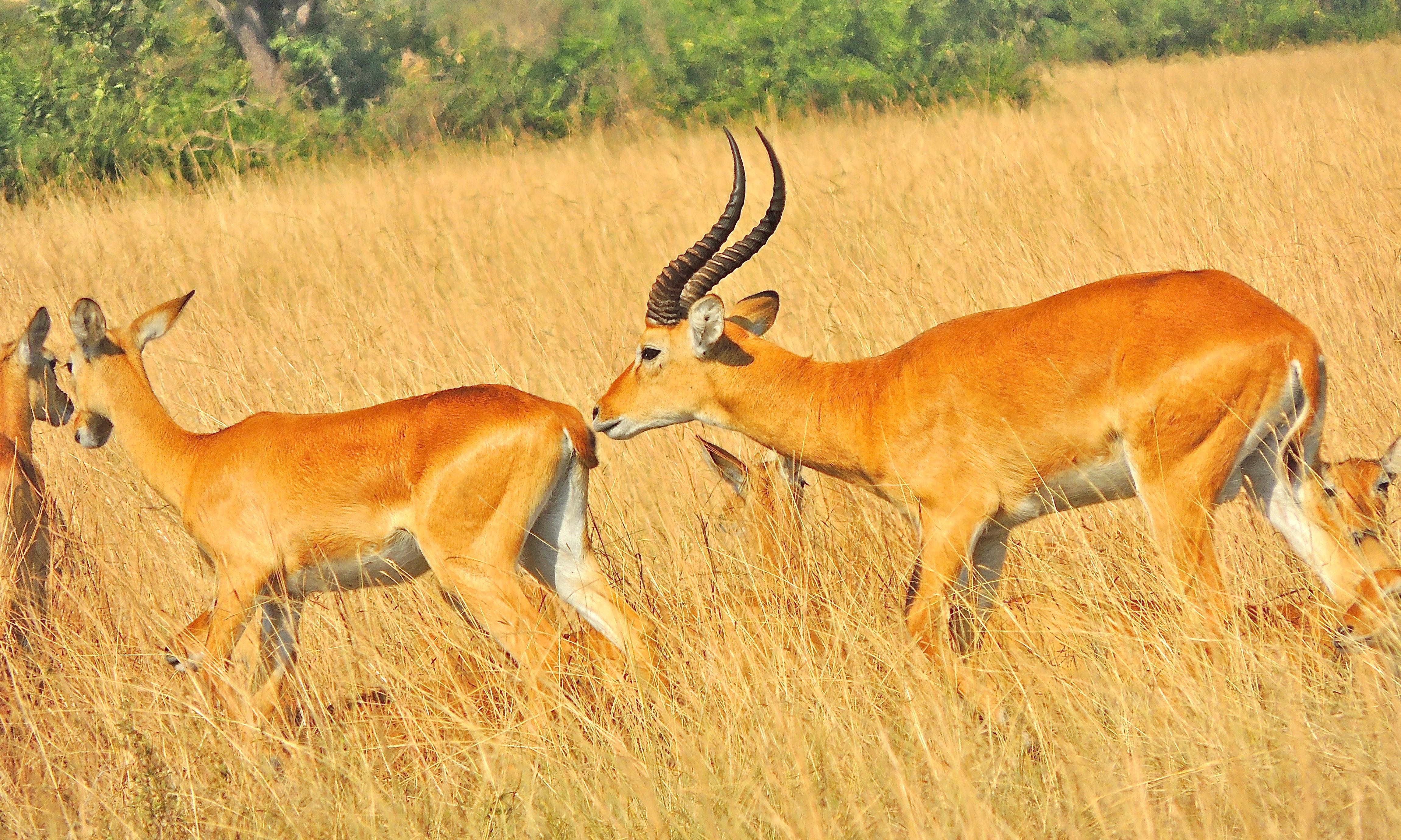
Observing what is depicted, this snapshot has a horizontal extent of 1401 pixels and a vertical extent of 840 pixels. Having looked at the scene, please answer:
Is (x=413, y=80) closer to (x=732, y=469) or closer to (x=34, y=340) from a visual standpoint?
(x=34, y=340)

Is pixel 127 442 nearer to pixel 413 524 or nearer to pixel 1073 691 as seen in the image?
→ pixel 413 524

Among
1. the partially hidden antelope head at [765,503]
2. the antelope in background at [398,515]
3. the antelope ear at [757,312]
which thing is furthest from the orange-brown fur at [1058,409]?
the antelope in background at [398,515]

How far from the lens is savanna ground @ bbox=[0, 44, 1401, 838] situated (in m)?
3.02

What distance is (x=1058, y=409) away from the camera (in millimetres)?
4102

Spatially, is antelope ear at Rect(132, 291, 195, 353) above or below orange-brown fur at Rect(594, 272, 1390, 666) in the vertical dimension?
above

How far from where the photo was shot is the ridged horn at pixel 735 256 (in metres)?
4.61

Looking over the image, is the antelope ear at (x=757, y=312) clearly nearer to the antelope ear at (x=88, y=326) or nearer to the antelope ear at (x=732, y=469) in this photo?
the antelope ear at (x=732, y=469)

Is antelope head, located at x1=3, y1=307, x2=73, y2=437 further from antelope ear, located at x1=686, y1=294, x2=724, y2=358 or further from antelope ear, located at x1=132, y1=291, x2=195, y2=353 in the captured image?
antelope ear, located at x1=686, y1=294, x2=724, y2=358

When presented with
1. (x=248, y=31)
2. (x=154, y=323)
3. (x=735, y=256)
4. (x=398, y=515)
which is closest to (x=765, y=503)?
(x=735, y=256)

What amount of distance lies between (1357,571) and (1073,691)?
1.17 metres

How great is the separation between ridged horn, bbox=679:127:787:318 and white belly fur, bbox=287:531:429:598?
129cm

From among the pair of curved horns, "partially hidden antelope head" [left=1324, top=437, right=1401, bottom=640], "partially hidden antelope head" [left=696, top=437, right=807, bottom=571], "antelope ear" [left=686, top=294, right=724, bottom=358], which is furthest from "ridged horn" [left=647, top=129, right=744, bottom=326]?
"partially hidden antelope head" [left=1324, top=437, right=1401, bottom=640]

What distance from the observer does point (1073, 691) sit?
10.9ft

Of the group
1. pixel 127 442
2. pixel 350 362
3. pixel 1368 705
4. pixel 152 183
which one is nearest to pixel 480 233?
pixel 350 362
